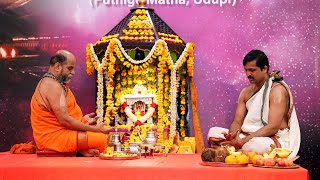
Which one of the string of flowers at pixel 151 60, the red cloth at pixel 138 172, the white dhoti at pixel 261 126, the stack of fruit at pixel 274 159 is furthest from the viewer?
the string of flowers at pixel 151 60

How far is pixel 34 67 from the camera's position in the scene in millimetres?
8680

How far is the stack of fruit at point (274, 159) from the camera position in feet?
17.1

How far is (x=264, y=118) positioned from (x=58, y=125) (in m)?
2.40

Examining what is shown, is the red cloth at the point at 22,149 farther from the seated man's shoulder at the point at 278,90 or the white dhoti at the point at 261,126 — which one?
the seated man's shoulder at the point at 278,90

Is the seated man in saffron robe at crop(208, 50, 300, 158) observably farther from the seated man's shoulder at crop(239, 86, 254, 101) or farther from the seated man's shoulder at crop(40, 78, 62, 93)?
the seated man's shoulder at crop(40, 78, 62, 93)

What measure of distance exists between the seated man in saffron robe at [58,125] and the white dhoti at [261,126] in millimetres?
1520

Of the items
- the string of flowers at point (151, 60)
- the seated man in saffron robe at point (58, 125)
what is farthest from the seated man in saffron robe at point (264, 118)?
the seated man in saffron robe at point (58, 125)

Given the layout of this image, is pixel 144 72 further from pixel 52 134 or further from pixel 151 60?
pixel 52 134

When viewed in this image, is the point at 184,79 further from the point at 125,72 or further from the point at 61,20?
the point at 61,20

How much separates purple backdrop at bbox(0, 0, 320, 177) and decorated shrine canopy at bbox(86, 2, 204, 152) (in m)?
0.68

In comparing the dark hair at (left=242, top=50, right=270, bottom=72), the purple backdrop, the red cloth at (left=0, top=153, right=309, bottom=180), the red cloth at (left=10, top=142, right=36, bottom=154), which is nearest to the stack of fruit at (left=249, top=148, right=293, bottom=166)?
the red cloth at (left=0, top=153, right=309, bottom=180)

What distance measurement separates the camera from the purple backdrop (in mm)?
8500

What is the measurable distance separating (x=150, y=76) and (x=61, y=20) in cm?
184

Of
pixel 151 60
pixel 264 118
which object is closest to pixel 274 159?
pixel 264 118
